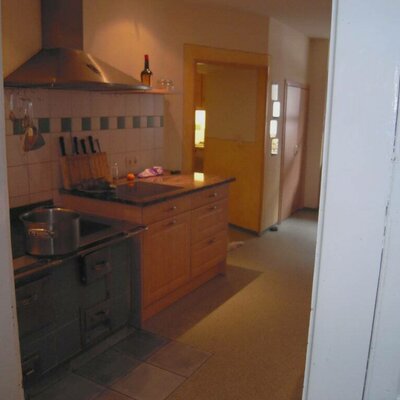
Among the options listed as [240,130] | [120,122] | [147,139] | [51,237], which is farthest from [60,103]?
[240,130]

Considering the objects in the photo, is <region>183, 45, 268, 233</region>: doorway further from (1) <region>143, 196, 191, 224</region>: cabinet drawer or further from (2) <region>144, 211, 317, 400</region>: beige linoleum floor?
(1) <region>143, 196, 191, 224</region>: cabinet drawer

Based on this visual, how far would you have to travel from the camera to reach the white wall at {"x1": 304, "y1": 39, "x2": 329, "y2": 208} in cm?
611

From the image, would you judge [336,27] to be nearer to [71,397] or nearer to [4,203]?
[4,203]

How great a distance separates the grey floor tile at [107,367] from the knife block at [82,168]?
3.79ft

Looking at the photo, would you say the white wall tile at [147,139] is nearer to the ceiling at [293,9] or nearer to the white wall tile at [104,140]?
the white wall tile at [104,140]

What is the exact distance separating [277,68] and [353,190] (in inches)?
183

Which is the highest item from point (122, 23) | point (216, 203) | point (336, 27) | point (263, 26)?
point (263, 26)

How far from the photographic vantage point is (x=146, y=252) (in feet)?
9.46

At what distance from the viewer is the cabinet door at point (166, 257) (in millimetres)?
2932

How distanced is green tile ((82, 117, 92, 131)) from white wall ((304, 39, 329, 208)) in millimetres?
3865

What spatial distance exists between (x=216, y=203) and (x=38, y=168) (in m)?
1.44

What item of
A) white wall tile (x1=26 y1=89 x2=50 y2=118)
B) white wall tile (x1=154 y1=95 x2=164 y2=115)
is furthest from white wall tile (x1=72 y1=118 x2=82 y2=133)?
white wall tile (x1=154 y1=95 x2=164 y2=115)

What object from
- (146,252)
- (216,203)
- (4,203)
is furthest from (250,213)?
(4,203)

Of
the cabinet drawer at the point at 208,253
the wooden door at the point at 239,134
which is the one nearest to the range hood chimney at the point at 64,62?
the cabinet drawer at the point at 208,253
